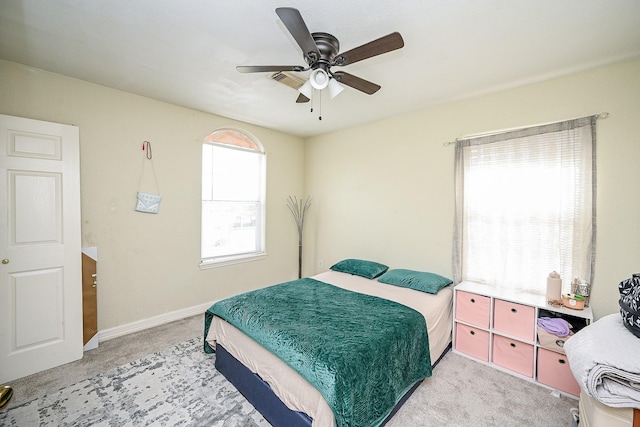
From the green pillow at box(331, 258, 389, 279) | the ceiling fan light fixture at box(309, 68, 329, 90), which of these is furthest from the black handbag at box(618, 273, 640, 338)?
the ceiling fan light fixture at box(309, 68, 329, 90)

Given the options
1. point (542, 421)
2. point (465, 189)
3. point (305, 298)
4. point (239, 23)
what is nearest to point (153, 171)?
point (239, 23)

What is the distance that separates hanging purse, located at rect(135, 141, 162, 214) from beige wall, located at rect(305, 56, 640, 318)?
2355 mm

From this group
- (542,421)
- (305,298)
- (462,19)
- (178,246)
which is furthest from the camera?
(178,246)

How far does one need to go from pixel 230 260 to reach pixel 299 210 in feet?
4.88

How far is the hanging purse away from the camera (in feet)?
9.69

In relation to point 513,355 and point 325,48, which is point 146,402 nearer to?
point 325,48

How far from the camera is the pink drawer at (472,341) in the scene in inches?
97.0

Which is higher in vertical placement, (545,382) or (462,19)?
(462,19)

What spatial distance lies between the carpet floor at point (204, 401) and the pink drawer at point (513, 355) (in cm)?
9

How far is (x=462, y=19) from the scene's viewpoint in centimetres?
167

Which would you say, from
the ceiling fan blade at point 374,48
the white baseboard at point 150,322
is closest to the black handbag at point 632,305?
the ceiling fan blade at point 374,48

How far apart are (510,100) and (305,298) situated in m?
2.83

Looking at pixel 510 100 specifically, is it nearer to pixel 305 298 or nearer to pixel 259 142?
pixel 305 298

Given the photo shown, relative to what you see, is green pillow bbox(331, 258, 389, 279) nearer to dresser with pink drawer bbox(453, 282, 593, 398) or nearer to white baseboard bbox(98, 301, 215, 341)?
dresser with pink drawer bbox(453, 282, 593, 398)
